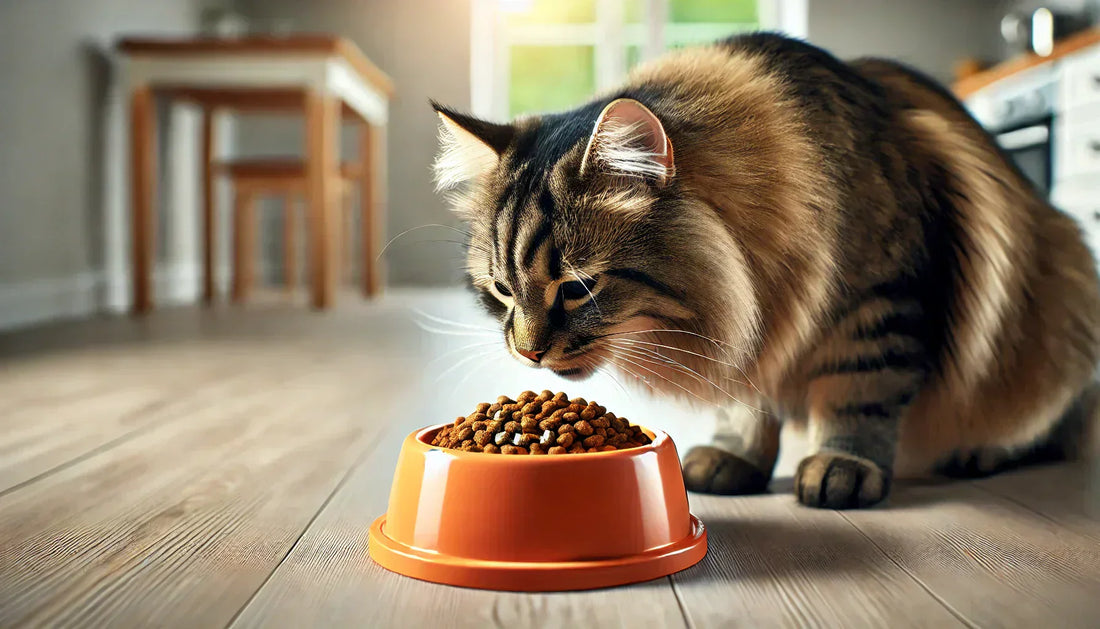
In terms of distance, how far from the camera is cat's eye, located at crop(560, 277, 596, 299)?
104 cm

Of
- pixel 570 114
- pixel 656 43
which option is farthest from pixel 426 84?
pixel 570 114

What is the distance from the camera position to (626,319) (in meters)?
1.06

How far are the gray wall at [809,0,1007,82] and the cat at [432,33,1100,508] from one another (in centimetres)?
533

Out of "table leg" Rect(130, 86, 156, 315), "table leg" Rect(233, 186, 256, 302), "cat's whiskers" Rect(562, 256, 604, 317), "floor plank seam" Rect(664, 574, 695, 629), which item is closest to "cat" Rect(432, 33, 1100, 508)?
"cat's whiskers" Rect(562, 256, 604, 317)

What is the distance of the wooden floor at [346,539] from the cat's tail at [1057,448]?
1.7 inches

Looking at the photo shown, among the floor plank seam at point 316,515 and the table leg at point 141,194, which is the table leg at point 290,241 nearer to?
the table leg at point 141,194

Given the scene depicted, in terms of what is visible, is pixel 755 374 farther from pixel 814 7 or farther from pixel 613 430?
pixel 814 7

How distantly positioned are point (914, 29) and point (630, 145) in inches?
237

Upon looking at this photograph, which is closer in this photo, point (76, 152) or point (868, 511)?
point (868, 511)

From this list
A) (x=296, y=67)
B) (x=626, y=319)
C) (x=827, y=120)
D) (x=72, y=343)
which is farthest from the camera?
(x=296, y=67)

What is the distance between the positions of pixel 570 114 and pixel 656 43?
5684mm

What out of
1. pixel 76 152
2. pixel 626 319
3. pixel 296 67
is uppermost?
pixel 296 67

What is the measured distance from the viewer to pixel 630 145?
103 centimetres

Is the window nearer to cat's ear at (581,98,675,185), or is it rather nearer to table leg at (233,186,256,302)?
table leg at (233,186,256,302)
